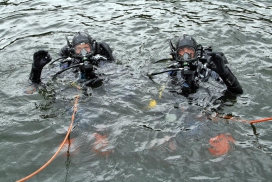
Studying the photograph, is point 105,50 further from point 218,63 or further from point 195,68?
point 218,63

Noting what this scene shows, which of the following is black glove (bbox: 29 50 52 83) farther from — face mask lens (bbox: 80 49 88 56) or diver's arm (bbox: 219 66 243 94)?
diver's arm (bbox: 219 66 243 94)

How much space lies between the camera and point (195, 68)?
213 inches

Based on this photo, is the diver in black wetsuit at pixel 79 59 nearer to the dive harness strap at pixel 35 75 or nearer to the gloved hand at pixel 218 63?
the dive harness strap at pixel 35 75

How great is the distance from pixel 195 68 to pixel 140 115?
134cm

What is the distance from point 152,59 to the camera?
290 inches

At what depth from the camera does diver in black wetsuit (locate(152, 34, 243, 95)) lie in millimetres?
5008

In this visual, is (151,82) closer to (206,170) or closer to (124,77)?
(124,77)

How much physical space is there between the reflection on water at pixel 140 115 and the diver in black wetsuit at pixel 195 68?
0.32 metres

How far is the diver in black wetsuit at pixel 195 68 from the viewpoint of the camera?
501 cm

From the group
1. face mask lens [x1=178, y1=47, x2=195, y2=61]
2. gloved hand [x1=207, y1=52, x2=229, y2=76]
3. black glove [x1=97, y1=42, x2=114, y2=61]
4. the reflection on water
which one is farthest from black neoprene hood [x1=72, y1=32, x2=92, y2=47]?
gloved hand [x1=207, y1=52, x2=229, y2=76]

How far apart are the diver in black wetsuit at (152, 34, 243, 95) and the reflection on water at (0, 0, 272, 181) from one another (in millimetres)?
321

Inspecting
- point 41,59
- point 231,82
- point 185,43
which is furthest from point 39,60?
point 231,82

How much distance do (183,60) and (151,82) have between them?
Result: 44.3 inches

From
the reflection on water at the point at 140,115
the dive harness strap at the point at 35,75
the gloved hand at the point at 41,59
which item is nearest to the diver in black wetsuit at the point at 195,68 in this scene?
the reflection on water at the point at 140,115
